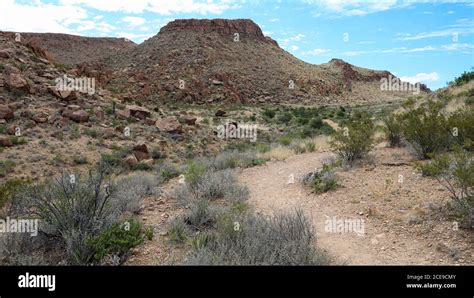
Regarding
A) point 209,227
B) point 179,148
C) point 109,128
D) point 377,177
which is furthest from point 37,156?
point 377,177

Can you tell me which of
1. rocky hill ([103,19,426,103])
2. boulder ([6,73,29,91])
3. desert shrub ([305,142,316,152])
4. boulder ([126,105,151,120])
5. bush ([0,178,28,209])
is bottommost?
bush ([0,178,28,209])

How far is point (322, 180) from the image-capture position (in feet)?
25.1

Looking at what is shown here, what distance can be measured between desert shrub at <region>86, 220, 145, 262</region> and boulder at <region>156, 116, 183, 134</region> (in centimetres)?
1340

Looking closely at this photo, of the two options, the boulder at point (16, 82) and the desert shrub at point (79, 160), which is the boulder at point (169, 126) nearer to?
the desert shrub at point (79, 160)

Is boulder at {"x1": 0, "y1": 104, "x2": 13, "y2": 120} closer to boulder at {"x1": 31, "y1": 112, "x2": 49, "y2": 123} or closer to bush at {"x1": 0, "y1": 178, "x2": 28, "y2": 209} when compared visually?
boulder at {"x1": 31, "y1": 112, "x2": 49, "y2": 123}

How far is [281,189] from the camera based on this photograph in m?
8.16

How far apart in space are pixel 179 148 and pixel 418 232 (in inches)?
496

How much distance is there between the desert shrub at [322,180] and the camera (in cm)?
740

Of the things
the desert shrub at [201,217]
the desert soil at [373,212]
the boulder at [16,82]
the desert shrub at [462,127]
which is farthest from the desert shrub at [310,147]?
the boulder at [16,82]

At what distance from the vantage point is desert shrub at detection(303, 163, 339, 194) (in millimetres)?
7402

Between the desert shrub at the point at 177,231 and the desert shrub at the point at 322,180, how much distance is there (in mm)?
3084

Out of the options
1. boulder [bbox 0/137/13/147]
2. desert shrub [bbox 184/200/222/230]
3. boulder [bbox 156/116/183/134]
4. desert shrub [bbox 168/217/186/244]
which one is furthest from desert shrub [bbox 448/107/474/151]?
boulder [bbox 0/137/13/147]
